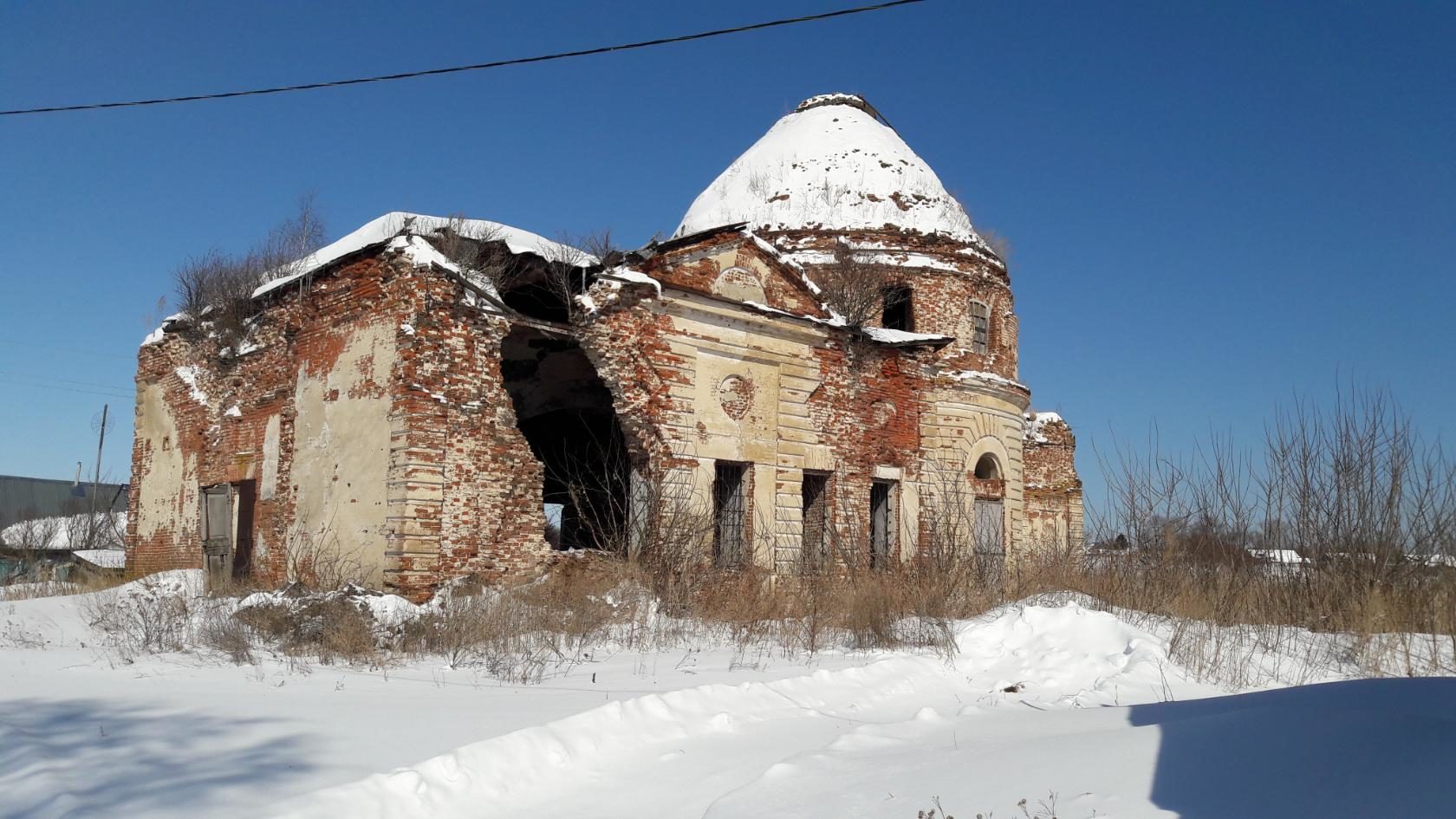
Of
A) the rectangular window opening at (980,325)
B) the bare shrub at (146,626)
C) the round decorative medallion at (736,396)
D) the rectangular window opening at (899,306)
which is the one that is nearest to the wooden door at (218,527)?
the bare shrub at (146,626)

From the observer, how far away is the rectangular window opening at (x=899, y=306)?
65.8 ft

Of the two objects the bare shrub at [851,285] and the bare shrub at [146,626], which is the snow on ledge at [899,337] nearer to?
the bare shrub at [851,285]

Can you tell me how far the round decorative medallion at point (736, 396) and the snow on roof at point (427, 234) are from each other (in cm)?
261

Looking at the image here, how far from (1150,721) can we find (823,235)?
1618 cm

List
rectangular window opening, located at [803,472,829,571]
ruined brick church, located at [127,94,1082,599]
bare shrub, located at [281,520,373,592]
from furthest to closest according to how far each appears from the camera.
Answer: rectangular window opening, located at [803,472,829,571] < ruined brick church, located at [127,94,1082,599] < bare shrub, located at [281,520,373,592]

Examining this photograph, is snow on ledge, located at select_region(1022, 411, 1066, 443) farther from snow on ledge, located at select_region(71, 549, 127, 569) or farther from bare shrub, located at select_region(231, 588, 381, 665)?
snow on ledge, located at select_region(71, 549, 127, 569)

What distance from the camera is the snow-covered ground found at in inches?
142

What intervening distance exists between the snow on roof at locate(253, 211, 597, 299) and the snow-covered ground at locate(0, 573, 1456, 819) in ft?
25.5

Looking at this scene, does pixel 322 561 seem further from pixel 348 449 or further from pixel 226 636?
pixel 226 636

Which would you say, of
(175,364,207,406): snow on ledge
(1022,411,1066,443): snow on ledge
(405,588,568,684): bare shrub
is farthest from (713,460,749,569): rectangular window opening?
(1022,411,1066,443): snow on ledge

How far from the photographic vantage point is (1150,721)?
488 centimetres

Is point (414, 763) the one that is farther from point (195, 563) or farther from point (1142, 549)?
point (195, 563)

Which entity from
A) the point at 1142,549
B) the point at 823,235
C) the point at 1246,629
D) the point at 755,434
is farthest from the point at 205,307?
the point at 1246,629

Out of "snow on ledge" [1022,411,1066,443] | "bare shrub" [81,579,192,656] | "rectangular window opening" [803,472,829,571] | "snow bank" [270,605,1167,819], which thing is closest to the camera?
"snow bank" [270,605,1167,819]
